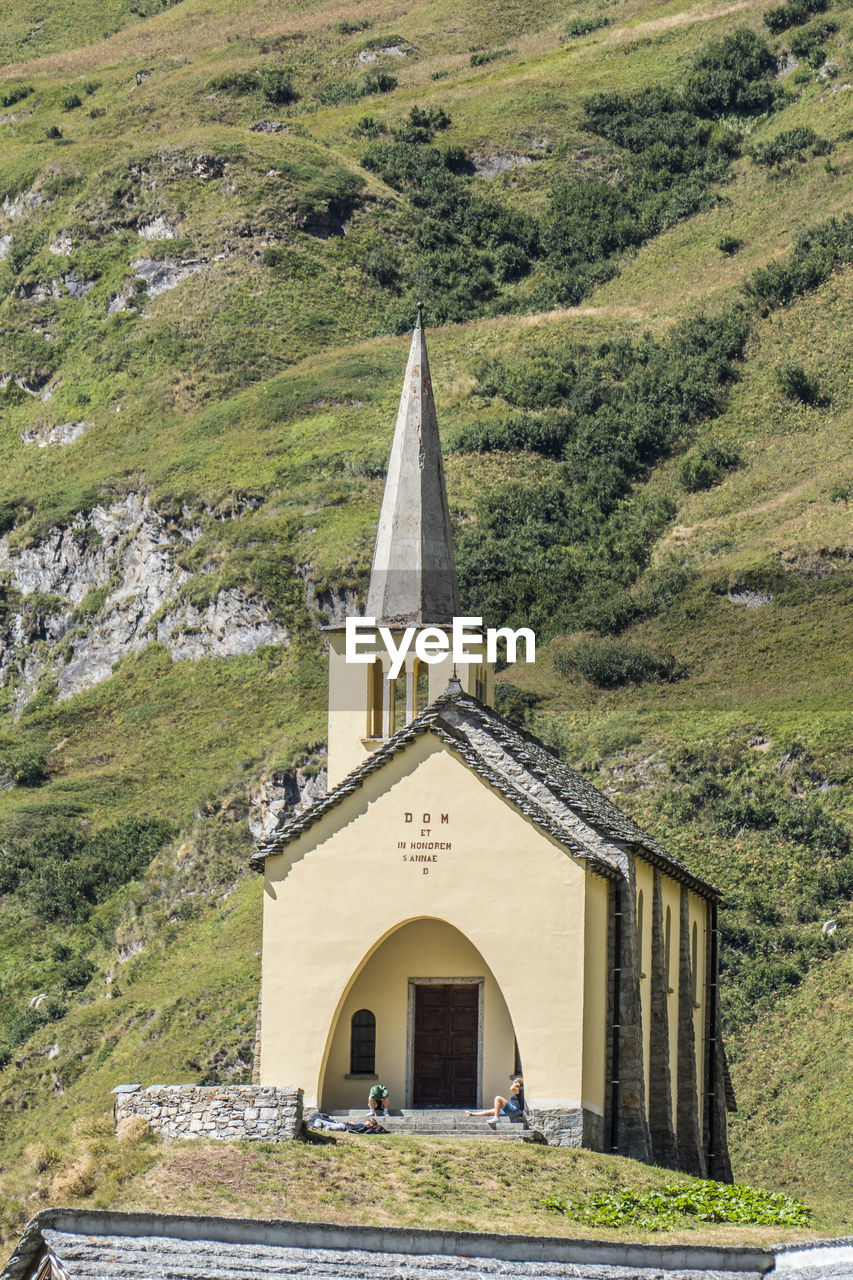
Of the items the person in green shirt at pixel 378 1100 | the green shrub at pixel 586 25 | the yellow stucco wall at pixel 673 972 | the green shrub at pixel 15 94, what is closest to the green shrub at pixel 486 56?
the green shrub at pixel 586 25

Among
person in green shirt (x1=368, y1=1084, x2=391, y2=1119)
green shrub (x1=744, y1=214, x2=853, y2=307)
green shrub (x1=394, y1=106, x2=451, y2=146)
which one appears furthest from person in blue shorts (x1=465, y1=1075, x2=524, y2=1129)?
green shrub (x1=394, y1=106, x2=451, y2=146)

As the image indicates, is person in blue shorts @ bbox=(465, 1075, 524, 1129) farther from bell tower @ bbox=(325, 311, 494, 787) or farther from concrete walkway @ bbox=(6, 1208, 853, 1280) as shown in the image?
concrete walkway @ bbox=(6, 1208, 853, 1280)

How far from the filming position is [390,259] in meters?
128

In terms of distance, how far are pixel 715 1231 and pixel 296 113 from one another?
12551 centimetres

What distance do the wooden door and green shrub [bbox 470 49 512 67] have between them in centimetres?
11944

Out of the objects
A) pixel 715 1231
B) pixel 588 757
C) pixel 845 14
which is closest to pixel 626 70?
pixel 845 14

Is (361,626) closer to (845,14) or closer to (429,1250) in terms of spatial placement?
(429,1250)

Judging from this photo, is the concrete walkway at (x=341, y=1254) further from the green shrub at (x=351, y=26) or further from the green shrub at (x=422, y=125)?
the green shrub at (x=351, y=26)

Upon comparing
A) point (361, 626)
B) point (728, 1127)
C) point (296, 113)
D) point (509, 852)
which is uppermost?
point (296, 113)

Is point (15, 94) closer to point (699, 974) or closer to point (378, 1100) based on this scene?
point (699, 974)

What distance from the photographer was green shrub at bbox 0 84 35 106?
158m

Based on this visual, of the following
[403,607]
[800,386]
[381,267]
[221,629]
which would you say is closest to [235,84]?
[381,267]

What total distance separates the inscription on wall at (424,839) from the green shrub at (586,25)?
125 meters

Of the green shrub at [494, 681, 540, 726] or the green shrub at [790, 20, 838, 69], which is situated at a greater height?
the green shrub at [790, 20, 838, 69]
